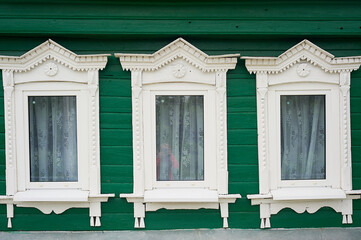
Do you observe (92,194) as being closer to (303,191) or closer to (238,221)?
(238,221)

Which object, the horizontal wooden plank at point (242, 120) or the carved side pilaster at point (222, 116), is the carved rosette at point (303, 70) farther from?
the carved side pilaster at point (222, 116)

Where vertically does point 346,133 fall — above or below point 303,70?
below

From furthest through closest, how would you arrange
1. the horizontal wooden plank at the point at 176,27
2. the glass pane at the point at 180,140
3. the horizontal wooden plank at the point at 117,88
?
the glass pane at the point at 180,140
the horizontal wooden plank at the point at 117,88
the horizontal wooden plank at the point at 176,27

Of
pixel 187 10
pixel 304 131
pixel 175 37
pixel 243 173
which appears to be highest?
pixel 187 10

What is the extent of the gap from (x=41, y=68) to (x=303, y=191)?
9.93 ft

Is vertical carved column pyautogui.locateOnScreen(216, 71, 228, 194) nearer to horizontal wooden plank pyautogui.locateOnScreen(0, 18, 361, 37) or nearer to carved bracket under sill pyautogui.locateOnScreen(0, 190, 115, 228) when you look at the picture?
horizontal wooden plank pyautogui.locateOnScreen(0, 18, 361, 37)

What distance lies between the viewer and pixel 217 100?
12.1 ft

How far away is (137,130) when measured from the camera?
3.68 metres

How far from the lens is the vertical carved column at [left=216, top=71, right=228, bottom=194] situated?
3.68 metres

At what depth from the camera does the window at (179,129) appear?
365 centimetres

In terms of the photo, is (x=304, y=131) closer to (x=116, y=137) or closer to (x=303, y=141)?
(x=303, y=141)

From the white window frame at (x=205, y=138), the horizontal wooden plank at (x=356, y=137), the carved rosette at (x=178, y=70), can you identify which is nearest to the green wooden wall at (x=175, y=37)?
the horizontal wooden plank at (x=356, y=137)

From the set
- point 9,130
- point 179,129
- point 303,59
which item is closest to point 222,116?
point 179,129

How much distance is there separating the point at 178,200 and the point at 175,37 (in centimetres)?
169
